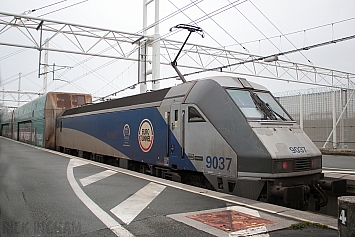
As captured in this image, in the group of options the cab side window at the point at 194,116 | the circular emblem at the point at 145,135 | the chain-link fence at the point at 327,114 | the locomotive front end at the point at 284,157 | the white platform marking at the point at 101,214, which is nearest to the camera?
the white platform marking at the point at 101,214

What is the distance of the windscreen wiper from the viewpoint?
330 inches

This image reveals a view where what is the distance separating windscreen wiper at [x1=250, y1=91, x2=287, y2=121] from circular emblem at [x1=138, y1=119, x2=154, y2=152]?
3.46 m

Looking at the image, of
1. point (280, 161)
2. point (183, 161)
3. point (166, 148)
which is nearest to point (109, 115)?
point (166, 148)

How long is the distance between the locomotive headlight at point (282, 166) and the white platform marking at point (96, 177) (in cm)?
459

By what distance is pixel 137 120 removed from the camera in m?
11.7

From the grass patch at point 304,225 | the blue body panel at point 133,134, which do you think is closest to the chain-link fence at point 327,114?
the blue body panel at point 133,134

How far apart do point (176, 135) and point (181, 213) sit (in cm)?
374

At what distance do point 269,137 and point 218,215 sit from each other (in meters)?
2.61

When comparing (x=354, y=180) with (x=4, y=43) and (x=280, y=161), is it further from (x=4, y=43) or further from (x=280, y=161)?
(x=4, y=43)

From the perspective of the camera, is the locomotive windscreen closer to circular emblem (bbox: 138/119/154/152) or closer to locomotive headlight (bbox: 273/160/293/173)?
locomotive headlight (bbox: 273/160/293/173)

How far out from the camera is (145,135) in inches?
438

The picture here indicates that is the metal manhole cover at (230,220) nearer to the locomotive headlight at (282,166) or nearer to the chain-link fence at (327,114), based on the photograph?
the locomotive headlight at (282,166)

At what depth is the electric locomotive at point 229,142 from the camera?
7.27 meters

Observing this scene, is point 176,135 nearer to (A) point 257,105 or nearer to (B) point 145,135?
(B) point 145,135
